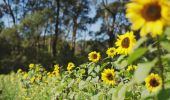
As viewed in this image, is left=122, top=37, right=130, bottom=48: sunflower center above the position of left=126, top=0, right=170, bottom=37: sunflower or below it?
above

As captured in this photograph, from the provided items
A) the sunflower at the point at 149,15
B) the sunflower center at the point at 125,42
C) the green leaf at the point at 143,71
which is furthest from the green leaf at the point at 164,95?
the sunflower center at the point at 125,42

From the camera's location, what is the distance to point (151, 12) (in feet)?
7.24

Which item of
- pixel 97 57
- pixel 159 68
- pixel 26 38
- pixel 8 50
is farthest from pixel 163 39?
pixel 26 38

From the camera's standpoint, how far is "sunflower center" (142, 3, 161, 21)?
2.17 m

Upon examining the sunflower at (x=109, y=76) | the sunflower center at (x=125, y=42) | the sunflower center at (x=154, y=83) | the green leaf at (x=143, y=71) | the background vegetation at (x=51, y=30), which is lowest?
the green leaf at (x=143, y=71)

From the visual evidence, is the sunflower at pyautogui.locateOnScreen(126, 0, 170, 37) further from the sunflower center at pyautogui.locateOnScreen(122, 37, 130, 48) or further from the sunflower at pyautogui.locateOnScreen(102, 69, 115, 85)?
the sunflower at pyautogui.locateOnScreen(102, 69, 115, 85)

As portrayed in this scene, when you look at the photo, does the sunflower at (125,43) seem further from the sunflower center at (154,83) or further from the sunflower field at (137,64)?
the sunflower center at (154,83)

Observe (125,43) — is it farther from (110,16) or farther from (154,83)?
(110,16)

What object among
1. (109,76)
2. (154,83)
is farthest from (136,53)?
(109,76)

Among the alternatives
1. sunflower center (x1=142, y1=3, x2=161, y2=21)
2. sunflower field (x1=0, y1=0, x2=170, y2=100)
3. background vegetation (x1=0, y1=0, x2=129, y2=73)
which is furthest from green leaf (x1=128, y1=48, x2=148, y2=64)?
background vegetation (x1=0, y1=0, x2=129, y2=73)

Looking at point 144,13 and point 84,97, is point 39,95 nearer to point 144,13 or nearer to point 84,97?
point 84,97

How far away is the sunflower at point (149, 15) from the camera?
2129 mm

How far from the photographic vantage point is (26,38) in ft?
153

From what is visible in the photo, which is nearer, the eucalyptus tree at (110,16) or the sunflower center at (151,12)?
the sunflower center at (151,12)
